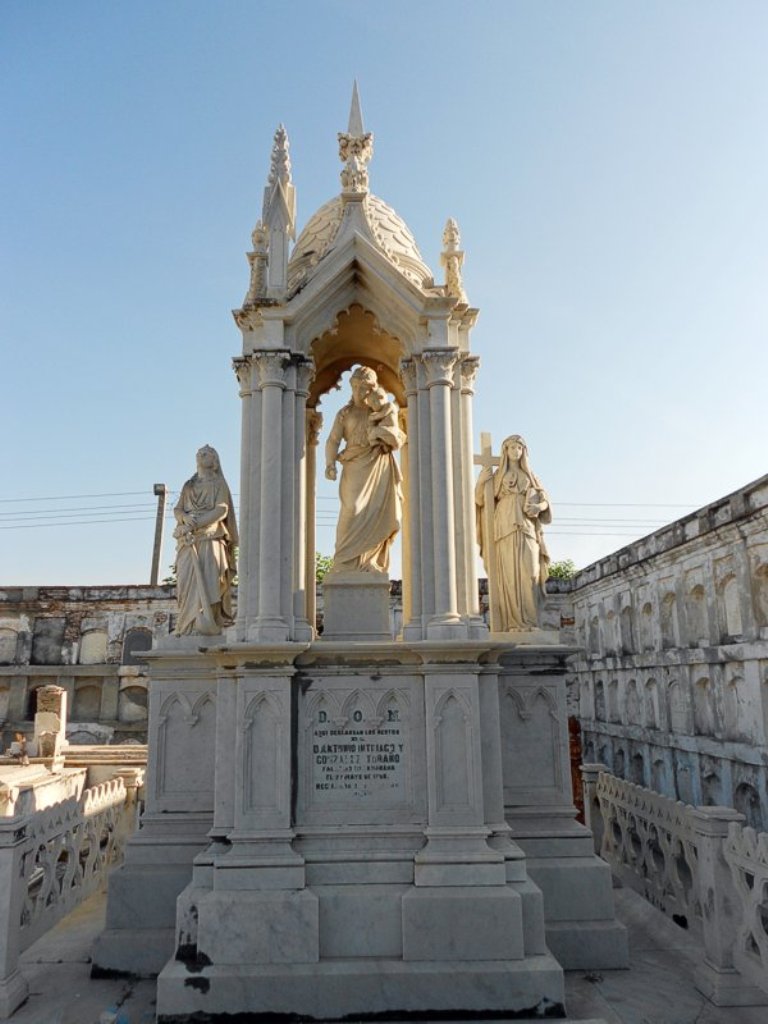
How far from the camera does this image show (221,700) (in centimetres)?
685

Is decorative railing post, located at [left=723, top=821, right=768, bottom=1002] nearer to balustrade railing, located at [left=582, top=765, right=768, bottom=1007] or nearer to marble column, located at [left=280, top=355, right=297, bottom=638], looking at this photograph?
balustrade railing, located at [left=582, top=765, right=768, bottom=1007]

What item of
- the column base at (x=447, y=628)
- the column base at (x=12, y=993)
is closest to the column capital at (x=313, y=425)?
the column base at (x=447, y=628)

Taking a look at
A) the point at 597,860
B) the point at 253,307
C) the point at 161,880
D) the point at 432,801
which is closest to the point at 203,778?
the point at 161,880

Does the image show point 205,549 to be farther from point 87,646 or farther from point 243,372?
point 87,646

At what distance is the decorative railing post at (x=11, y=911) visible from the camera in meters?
6.02

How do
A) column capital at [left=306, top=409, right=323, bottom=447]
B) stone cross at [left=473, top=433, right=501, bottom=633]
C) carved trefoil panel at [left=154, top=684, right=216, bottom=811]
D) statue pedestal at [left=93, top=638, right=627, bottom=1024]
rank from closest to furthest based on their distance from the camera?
statue pedestal at [left=93, top=638, right=627, bottom=1024], carved trefoil panel at [left=154, top=684, right=216, bottom=811], stone cross at [left=473, top=433, right=501, bottom=633], column capital at [left=306, top=409, right=323, bottom=447]

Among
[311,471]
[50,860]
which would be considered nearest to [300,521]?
[311,471]

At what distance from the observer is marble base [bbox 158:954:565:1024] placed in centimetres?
579

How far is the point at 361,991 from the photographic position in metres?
5.87

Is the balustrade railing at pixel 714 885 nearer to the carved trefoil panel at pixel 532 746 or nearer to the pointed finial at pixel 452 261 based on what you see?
the carved trefoil panel at pixel 532 746

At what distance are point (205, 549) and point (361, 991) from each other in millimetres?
4594

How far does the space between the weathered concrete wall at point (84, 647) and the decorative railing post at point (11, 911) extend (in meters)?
30.1

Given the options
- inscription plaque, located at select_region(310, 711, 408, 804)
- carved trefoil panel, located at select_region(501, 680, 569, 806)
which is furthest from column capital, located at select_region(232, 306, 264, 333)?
carved trefoil panel, located at select_region(501, 680, 569, 806)

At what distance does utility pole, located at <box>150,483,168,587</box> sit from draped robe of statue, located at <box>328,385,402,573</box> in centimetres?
4142
